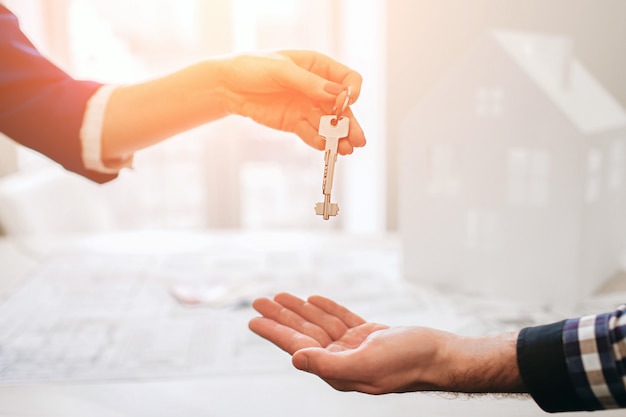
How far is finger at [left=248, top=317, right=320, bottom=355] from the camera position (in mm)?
592

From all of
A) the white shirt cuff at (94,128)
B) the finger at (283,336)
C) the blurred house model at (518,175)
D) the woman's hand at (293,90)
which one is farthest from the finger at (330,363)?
the blurred house model at (518,175)

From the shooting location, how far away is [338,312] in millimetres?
658

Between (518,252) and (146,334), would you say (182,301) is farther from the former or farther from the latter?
(518,252)

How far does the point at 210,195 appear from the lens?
Result: 77.5 inches

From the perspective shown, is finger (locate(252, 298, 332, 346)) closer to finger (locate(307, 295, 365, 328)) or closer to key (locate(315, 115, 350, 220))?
finger (locate(307, 295, 365, 328))

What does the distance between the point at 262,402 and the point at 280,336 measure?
0.06 metres

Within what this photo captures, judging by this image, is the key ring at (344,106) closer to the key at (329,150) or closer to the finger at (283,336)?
the key at (329,150)

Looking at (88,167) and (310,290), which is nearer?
(88,167)

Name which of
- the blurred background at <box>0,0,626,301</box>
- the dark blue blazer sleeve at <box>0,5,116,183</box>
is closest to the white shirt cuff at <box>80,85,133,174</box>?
the dark blue blazer sleeve at <box>0,5,116,183</box>

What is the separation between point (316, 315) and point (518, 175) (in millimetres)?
388

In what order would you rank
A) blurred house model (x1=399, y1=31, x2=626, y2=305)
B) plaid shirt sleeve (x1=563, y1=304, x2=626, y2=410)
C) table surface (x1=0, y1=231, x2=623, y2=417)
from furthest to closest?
blurred house model (x1=399, y1=31, x2=626, y2=305)
table surface (x1=0, y1=231, x2=623, y2=417)
plaid shirt sleeve (x1=563, y1=304, x2=626, y2=410)

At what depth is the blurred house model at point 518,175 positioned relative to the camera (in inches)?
33.0

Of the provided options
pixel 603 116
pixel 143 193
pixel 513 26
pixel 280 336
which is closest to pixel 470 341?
pixel 280 336

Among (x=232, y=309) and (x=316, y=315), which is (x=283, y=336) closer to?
(x=316, y=315)
